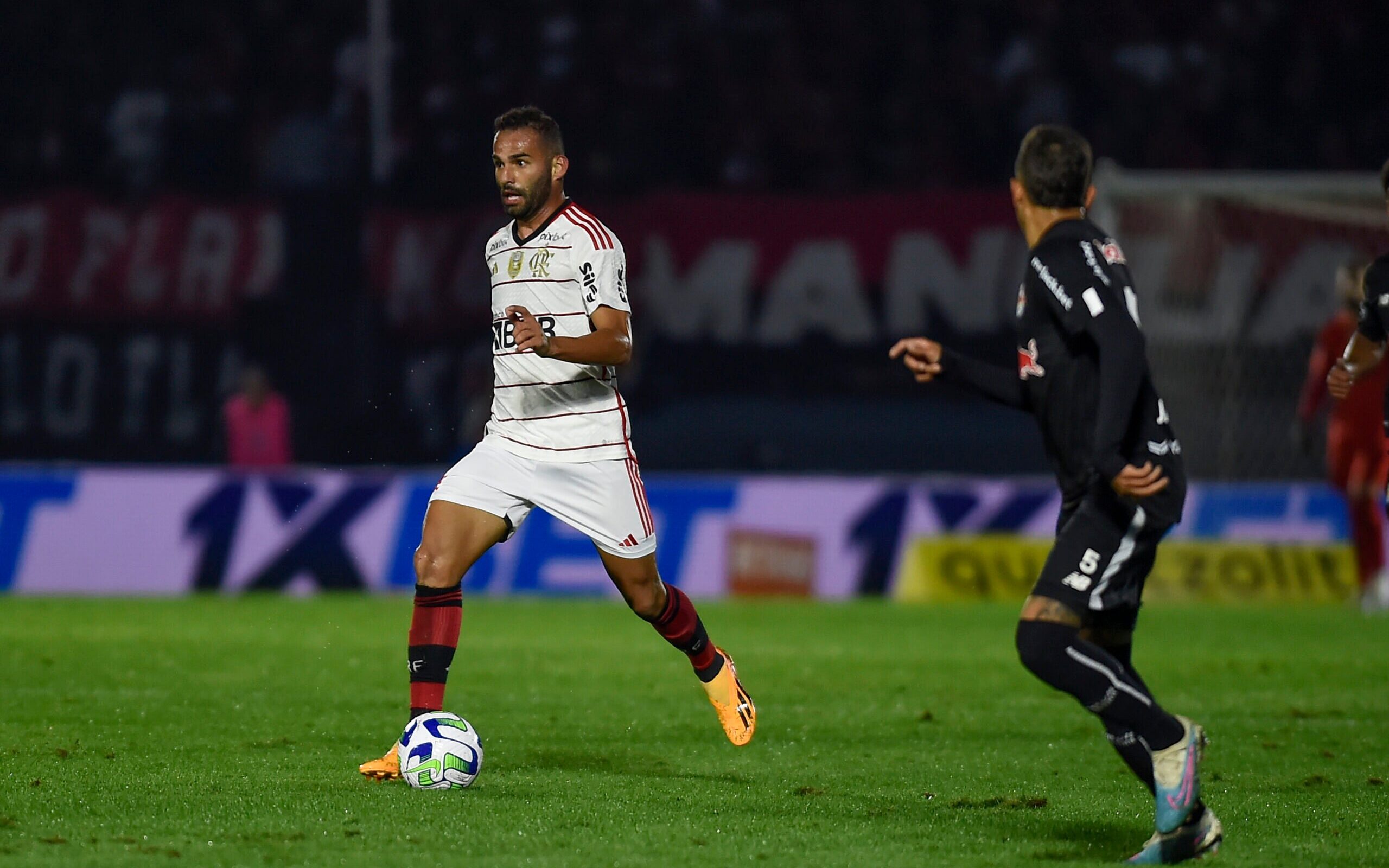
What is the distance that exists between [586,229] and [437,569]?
1.24m

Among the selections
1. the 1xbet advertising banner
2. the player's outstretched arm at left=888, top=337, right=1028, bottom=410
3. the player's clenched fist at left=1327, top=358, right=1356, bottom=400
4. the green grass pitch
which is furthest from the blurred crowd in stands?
the player's outstretched arm at left=888, top=337, right=1028, bottom=410

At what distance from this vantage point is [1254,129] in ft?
69.7

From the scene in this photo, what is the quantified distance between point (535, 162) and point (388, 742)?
2.24m

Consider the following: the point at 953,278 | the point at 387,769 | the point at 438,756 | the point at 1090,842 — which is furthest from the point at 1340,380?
the point at 953,278

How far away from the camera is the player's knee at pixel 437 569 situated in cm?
616

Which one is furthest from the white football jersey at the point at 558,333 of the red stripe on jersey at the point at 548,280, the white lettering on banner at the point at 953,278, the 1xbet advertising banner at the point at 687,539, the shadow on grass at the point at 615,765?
the white lettering on banner at the point at 953,278

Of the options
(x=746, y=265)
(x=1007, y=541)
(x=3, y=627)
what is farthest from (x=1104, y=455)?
(x=746, y=265)

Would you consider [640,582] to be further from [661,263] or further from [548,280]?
[661,263]

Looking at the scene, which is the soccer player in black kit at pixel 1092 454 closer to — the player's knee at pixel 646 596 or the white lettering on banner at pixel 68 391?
the player's knee at pixel 646 596

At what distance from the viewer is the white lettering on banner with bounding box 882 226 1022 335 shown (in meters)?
18.9

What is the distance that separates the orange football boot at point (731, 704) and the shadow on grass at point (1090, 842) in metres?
1.53

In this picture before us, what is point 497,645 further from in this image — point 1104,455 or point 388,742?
point 1104,455

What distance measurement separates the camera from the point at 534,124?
630 centimetres

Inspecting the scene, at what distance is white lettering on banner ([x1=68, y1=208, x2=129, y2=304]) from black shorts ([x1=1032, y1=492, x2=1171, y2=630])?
16.1 meters
